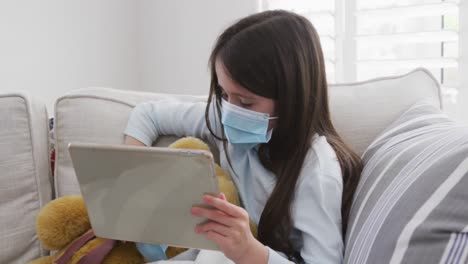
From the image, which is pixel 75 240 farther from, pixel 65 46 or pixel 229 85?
pixel 65 46

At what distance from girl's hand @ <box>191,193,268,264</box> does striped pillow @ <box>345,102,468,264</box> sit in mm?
169

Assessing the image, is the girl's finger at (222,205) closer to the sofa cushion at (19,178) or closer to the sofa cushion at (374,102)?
the sofa cushion at (374,102)

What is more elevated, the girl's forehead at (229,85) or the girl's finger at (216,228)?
the girl's forehead at (229,85)

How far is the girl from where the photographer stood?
785mm

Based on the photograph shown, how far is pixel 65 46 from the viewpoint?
6.07 ft

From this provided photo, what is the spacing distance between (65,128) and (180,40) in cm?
113

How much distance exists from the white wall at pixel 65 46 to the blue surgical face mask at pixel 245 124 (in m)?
1.07

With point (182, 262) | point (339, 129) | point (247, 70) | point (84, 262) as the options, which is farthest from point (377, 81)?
point (84, 262)

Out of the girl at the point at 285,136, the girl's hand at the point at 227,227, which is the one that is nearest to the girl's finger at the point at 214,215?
the girl's hand at the point at 227,227

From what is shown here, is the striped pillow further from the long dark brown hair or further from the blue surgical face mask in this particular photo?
the blue surgical face mask

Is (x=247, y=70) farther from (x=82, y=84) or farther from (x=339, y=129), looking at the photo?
(x=82, y=84)

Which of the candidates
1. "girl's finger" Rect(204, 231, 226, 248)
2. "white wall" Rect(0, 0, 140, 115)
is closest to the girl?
"girl's finger" Rect(204, 231, 226, 248)

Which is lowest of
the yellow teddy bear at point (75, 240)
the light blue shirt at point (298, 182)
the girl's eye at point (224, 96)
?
the yellow teddy bear at point (75, 240)

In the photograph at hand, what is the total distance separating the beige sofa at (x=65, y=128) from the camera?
0.97 metres
